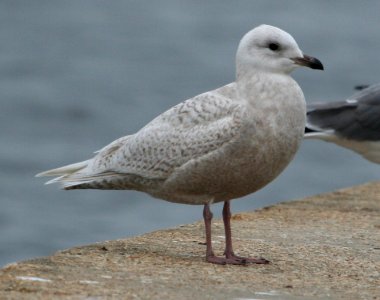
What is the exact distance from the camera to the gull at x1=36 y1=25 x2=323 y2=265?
254 inches

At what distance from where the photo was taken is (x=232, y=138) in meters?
6.43

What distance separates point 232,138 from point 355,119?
15.1 ft

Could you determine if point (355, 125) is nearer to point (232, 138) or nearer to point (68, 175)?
point (68, 175)

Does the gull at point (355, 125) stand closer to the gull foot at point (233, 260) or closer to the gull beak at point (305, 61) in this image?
the gull beak at point (305, 61)

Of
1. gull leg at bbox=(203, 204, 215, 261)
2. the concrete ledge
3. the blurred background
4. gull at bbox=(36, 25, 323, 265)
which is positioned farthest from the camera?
the blurred background

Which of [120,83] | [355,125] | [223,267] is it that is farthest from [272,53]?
[120,83]

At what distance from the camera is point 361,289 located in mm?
6109

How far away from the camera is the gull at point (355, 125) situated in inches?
425

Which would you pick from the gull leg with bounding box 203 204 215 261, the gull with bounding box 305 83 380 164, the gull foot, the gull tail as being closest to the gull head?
the gull leg with bounding box 203 204 215 261

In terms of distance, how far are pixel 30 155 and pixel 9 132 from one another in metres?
1.96

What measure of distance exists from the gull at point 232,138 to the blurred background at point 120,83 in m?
8.12

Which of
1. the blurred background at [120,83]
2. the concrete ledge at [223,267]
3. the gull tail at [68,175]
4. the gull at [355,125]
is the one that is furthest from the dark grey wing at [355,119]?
the blurred background at [120,83]

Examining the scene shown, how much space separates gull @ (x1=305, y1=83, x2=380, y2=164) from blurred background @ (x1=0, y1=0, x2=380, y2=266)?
4.44 meters

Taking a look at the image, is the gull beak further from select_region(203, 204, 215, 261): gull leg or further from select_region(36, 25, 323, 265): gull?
select_region(203, 204, 215, 261): gull leg
